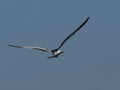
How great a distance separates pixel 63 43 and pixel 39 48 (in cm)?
580

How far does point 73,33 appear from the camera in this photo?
143000 millimetres

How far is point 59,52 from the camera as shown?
468 ft

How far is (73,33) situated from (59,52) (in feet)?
17.4

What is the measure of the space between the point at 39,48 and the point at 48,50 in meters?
2.10

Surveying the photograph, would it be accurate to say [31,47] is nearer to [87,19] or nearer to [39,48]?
[39,48]

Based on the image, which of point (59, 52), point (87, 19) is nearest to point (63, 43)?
point (59, 52)

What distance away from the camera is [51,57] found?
465ft

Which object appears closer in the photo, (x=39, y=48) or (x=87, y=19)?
(x=87, y=19)

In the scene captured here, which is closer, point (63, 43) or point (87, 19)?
point (87, 19)

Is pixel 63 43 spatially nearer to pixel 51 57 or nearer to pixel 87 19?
pixel 51 57

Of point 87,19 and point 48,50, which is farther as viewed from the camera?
point 48,50

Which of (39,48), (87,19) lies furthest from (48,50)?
(87,19)

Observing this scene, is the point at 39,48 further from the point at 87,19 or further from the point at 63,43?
the point at 87,19

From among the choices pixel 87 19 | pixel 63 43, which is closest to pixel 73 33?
pixel 63 43
